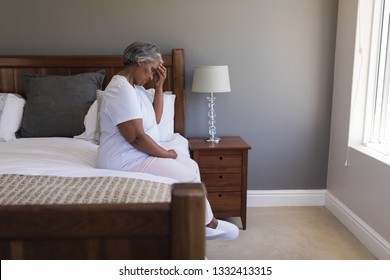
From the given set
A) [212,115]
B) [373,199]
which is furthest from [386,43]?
[212,115]

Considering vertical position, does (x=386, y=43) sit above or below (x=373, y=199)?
above

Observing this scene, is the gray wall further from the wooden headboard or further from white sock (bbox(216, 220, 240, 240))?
white sock (bbox(216, 220, 240, 240))

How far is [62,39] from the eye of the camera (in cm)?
298

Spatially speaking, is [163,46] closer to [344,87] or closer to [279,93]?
[279,93]

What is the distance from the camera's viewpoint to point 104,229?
865 mm

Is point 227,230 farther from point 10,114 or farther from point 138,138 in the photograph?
point 10,114

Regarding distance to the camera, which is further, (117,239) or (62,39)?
(62,39)

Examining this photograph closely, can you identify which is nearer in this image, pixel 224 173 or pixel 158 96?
pixel 158 96

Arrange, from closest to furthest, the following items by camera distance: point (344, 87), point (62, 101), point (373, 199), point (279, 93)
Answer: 1. point (373, 199)
2. point (62, 101)
3. point (344, 87)
4. point (279, 93)

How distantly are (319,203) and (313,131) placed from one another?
661 mm

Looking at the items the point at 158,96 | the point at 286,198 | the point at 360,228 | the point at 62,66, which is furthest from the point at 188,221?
the point at 286,198

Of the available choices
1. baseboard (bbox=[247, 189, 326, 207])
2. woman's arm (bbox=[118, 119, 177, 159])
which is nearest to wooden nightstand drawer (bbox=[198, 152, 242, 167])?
baseboard (bbox=[247, 189, 326, 207])

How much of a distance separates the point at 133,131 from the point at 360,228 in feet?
5.90

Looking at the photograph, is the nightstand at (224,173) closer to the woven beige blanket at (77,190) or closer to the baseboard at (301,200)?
the baseboard at (301,200)
